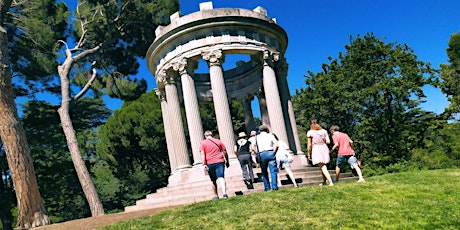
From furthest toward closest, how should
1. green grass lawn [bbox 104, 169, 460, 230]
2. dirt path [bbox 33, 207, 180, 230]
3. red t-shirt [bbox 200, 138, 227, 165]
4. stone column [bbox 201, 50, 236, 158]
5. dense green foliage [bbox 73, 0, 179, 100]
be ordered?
dense green foliage [bbox 73, 0, 179, 100] → stone column [bbox 201, 50, 236, 158] → red t-shirt [bbox 200, 138, 227, 165] → dirt path [bbox 33, 207, 180, 230] → green grass lawn [bbox 104, 169, 460, 230]

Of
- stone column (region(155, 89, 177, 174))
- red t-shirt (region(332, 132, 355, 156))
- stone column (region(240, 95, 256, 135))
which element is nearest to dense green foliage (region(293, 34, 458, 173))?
stone column (region(240, 95, 256, 135))

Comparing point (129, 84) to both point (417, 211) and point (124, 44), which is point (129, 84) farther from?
point (417, 211)

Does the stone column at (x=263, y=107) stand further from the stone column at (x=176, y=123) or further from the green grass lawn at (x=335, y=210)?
the green grass lawn at (x=335, y=210)

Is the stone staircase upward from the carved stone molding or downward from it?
downward

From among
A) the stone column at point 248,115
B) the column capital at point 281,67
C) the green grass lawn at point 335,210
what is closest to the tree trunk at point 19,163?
the green grass lawn at point 335,210

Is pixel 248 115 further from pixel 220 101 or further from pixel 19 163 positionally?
pixel 19 163

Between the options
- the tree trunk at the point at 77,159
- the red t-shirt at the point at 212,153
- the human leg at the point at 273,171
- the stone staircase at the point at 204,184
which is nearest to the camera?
the red t-shirt at the point at 212,153

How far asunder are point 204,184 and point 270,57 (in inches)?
286

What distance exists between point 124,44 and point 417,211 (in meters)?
22.8

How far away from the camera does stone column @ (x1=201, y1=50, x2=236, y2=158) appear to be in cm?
1658

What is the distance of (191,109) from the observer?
56.9 ft

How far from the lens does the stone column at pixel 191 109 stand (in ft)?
55.3

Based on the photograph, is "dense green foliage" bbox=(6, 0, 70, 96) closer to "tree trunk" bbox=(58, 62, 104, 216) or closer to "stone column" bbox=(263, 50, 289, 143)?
"tree trunk" bbox=(58, 62, 104, 216)

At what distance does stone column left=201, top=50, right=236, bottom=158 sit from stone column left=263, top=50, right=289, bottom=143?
80.9 inches
